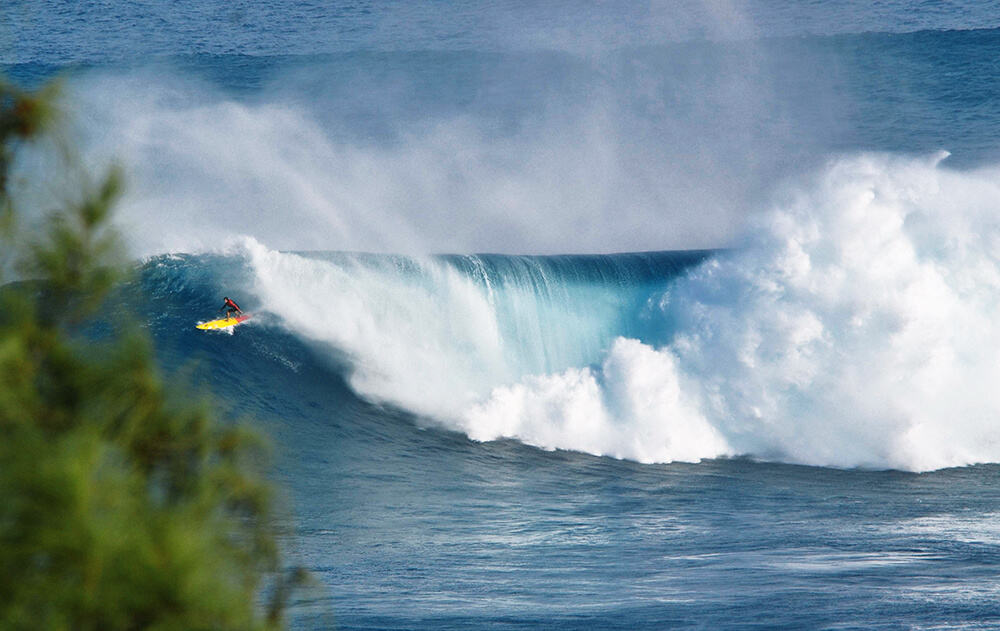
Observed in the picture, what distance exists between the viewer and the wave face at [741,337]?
1616cm

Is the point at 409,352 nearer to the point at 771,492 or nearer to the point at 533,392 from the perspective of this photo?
the point at 533,392

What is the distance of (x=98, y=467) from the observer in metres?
2.15

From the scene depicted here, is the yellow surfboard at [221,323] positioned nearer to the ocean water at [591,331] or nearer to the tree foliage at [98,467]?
the ocean water at [591,331]

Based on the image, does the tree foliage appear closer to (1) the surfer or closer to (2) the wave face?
(2) the wave face

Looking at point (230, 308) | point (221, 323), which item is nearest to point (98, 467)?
point (221, 323)

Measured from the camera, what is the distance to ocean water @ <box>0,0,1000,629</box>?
32.9 feet

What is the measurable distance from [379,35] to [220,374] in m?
26.1

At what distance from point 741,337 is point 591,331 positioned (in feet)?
9.10

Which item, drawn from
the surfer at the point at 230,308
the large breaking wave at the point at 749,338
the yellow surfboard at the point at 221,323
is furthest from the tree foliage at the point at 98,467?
the surfer at the point at 230,308

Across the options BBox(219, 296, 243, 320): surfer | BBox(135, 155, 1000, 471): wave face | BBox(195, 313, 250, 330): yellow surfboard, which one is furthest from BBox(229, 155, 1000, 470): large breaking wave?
BBox(195, 313, 250, 330): yellow surfboard

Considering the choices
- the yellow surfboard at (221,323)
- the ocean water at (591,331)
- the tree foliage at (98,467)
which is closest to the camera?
the tree foliage at (98,467)

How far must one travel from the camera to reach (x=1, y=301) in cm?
255

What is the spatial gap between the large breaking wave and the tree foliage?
13.2 metres

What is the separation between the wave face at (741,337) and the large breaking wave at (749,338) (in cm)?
3
